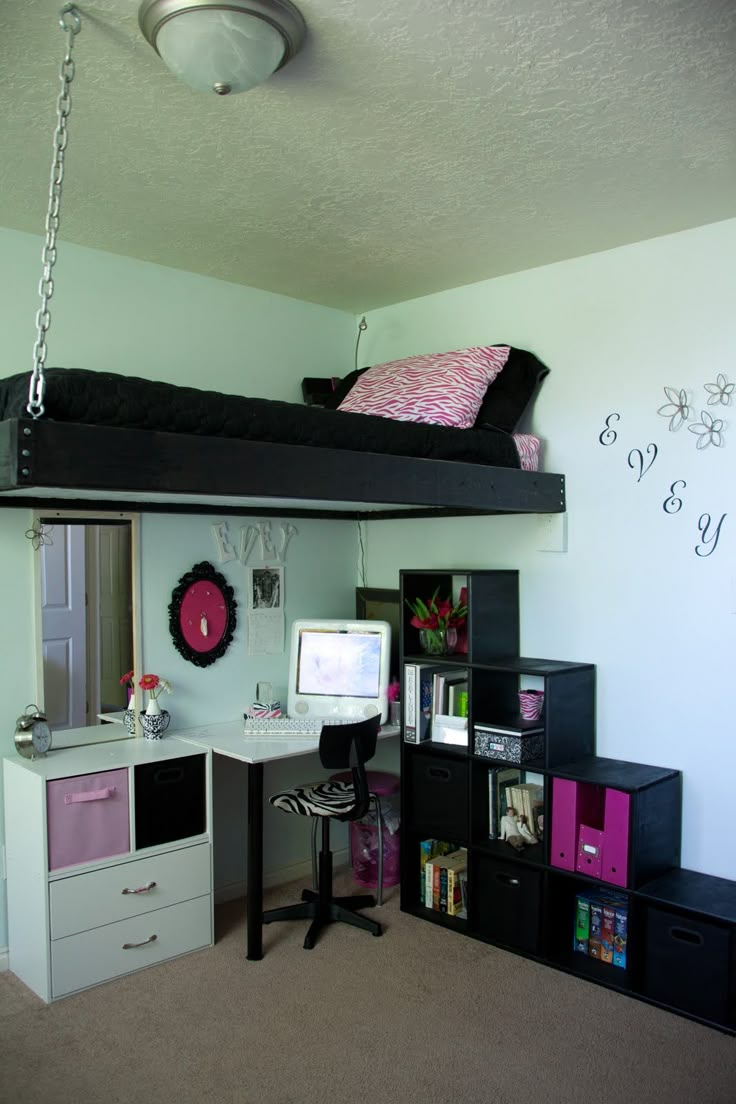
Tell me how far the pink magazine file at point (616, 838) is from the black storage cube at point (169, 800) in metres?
1.41

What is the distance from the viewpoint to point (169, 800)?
318 centimetres

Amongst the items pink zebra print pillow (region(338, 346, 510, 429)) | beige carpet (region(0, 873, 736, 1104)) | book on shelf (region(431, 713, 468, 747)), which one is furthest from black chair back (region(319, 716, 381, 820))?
pink zebra print pillow (region(338, 346, 510, 429))

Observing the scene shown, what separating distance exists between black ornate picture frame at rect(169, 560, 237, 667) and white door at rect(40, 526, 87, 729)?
0.40 m

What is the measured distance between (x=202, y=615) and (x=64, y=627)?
0.59 meters

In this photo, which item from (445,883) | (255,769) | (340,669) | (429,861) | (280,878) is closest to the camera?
(255,769)

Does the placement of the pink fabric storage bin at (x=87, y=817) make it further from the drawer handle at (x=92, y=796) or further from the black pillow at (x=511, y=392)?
the black pillow at (x=511, y=392)

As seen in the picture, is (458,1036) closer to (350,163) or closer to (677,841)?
(677,841)

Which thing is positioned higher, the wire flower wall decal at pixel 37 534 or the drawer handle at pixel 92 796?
the wire flower wall decal at pixel 37 534

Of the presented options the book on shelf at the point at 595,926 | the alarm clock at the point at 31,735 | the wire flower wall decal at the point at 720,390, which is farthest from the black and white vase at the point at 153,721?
the wire flower wall decal at the point at 720,390

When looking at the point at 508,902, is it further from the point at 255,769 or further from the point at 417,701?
the point at 255,769

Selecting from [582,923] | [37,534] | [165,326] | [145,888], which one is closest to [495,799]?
[582,923]

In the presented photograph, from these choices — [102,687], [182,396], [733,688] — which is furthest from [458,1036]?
[182,396]

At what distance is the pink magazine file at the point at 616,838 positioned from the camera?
2.91 meters

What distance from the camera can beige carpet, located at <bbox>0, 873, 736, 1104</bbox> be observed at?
2.45m
